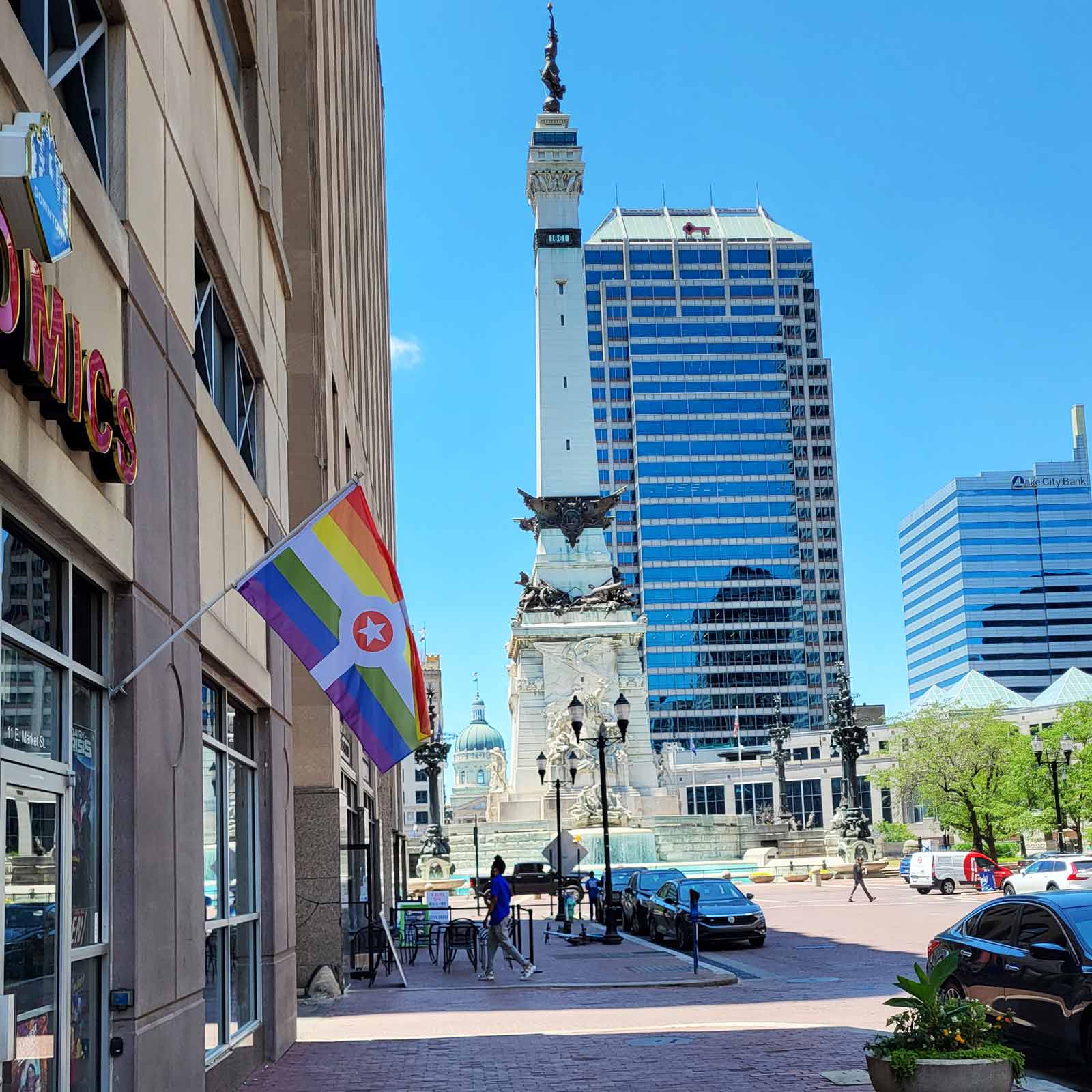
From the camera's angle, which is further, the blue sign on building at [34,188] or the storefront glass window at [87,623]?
the storefront glass window at [87,623]

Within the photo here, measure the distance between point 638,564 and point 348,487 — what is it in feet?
515

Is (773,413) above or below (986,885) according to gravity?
above

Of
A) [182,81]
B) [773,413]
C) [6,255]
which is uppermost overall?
[773,413]

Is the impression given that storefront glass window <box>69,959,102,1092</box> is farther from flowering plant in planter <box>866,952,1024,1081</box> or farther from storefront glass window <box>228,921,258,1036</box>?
flowering plant in planter <box>866,952,1024,1081</box>

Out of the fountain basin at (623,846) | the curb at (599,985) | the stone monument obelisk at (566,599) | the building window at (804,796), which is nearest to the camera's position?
the curb at (599,985)

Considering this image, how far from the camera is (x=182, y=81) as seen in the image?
11.7 m

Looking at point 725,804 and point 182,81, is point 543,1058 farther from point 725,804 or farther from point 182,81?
point 725,804

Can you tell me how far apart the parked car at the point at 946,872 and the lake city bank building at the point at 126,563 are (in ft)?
127

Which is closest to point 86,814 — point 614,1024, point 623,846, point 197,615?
point 197,615

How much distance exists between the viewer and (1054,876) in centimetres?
3906

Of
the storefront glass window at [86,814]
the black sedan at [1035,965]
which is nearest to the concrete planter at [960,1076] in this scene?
the black sedan at [1035,965]

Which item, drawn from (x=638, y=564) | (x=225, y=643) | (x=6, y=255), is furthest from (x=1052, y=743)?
(x=638, y=564)

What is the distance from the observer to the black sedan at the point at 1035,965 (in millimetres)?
12266

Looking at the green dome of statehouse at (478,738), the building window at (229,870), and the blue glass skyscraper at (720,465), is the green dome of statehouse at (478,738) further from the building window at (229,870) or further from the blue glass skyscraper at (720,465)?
the building window at (229,870)
